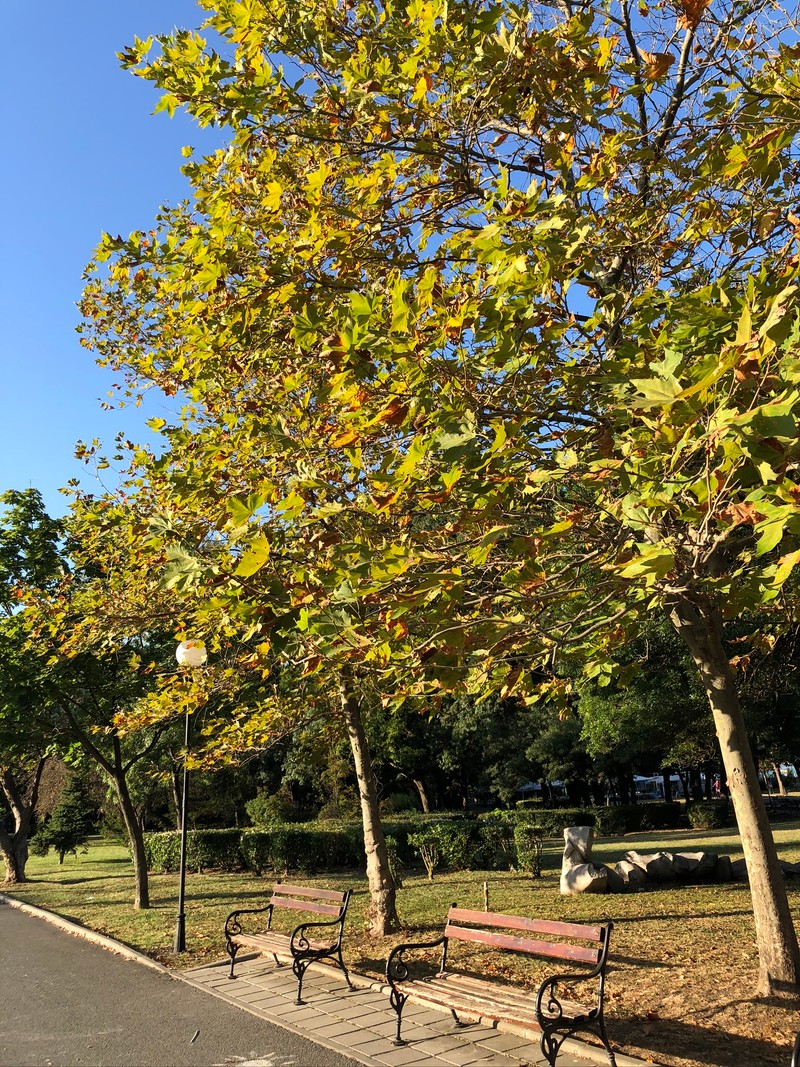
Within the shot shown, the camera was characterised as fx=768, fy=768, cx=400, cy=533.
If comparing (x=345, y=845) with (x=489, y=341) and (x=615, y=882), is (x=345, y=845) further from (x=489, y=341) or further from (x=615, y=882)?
(x=489, y=341)

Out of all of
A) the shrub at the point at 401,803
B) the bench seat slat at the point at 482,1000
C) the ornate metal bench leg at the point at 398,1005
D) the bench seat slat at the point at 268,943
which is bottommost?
the ornate metal bench leg at the point at 398,1005

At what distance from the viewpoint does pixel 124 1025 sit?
6574 millimetres

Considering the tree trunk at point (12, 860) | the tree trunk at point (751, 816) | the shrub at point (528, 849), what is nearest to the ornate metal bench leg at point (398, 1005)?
the tree trunk at point (751, 816)

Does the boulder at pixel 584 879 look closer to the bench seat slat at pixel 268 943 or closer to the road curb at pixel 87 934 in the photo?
the bench seat slat at pixel 268 943

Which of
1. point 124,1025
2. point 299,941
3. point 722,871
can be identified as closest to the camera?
point 124,1025

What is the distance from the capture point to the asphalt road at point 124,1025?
18.4ft

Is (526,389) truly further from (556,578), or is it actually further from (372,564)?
(372,564)

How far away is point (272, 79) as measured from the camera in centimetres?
509

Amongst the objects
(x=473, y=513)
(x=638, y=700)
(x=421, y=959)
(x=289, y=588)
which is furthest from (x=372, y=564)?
(x=638, y=700)

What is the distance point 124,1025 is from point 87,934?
5.69 m

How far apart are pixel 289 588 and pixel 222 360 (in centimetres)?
282

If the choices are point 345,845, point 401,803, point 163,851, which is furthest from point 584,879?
point 401,803

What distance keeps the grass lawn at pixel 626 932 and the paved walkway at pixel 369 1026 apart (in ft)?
1.56

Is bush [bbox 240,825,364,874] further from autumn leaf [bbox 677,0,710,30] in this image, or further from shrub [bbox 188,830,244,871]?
autumn leaf [bbox 677,0,710,30]
